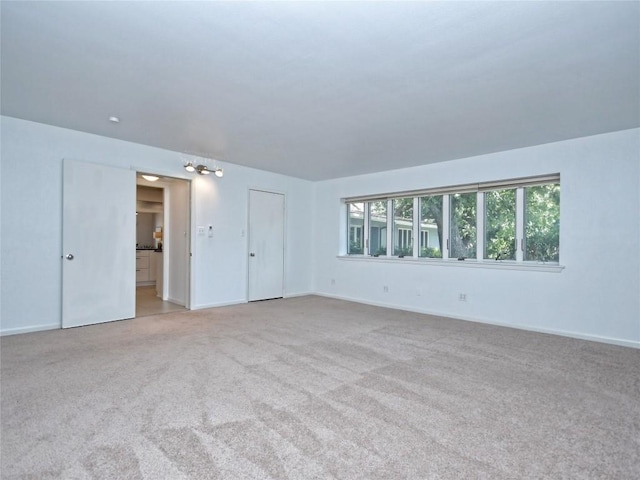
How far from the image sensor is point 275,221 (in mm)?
6820

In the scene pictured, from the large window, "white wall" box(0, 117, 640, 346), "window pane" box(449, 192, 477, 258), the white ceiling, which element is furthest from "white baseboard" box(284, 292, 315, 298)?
the white ceiling

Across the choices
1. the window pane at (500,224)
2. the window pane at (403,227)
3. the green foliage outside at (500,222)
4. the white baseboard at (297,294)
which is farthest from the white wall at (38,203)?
the window pane at (500,224)

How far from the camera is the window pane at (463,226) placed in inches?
212

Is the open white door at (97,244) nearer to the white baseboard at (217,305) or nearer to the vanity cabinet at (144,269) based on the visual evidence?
the white baseboard at (217,305)

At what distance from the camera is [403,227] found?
20.9 feet

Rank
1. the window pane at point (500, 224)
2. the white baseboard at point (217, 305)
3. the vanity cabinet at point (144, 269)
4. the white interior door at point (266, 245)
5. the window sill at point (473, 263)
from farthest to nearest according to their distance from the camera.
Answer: the vanity cabinet at point (144, 269) → the white interior door at point (266, 245) → the white baseboard at point (217, 305) → the window pane at point (500, 224) → the window sill at point (473, 263)

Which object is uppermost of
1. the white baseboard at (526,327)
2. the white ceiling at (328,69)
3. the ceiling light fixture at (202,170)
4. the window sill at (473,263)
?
the white ceiling at (328,69)

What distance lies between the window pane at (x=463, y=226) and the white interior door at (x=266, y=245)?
3294 mm

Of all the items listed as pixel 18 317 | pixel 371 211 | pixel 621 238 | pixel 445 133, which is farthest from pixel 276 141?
pixel 621 238

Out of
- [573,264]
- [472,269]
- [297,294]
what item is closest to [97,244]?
[297,294]

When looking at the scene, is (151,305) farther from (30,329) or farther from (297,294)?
(297,294)

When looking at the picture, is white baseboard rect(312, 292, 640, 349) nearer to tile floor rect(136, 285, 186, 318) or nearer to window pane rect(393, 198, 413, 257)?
window pane rect(393, 198, 413, 257)

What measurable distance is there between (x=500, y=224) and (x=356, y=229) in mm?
2851

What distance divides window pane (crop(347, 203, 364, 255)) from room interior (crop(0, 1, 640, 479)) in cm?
134
